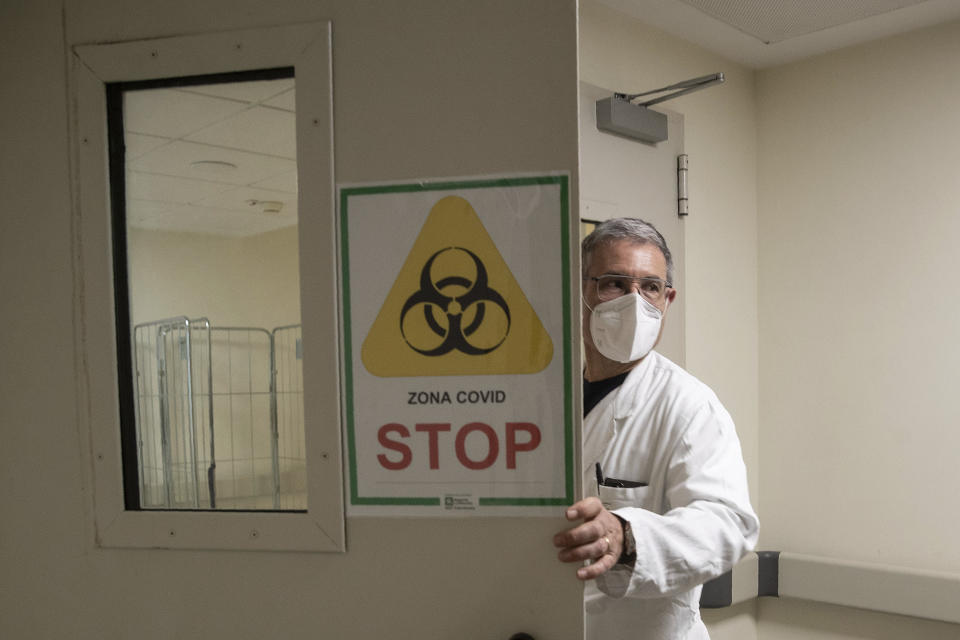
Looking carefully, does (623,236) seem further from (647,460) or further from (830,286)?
A: (830,286)

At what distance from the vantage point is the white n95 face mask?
145 cm

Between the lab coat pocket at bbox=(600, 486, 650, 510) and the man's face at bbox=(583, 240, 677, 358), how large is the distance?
340 millimetres

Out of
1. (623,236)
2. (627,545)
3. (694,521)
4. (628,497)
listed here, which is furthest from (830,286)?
(627,545)

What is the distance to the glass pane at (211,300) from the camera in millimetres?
945

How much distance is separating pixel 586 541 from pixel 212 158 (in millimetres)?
737

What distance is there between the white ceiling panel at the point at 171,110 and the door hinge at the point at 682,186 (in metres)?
1.86

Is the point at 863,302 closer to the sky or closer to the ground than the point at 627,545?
closer to the sky

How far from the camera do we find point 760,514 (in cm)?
287

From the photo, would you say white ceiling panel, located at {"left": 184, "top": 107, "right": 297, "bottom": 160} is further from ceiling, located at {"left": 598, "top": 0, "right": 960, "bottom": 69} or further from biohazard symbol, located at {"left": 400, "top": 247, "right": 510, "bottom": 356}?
ceiling, located at {"left": 598, "top": 0, "right": 960, "bottom": 69}

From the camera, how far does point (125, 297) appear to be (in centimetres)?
96

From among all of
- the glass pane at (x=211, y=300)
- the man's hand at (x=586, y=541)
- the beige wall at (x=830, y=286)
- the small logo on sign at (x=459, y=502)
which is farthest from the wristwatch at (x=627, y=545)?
the beige wall at (x=830, y=286)

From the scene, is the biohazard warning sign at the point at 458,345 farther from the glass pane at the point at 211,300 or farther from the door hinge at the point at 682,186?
the door hinge at the point at 682,186

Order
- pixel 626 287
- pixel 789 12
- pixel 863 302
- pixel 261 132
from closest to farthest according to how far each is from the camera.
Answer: pixel 261 132 → pixel 626 287 → pixel 789 12 → pixel 863 302

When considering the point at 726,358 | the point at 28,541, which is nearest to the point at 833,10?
the point at 726,358
